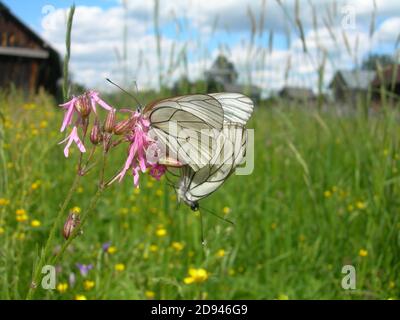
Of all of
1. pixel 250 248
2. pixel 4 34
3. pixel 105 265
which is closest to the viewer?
pixel 105 265

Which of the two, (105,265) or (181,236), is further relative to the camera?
(181,236)

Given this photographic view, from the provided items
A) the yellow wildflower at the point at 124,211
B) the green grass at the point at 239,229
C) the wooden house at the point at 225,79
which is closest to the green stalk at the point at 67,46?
the green grass at the point at 239,229

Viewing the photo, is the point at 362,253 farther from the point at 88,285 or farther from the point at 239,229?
the point at 88,285

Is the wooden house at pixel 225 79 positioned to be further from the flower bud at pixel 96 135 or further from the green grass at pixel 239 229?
the flower bud at pixel 96 135

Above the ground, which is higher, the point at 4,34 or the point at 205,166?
the point at 4,34

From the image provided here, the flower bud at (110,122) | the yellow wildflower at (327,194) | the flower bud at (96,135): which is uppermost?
the flower bud at (110,122)
